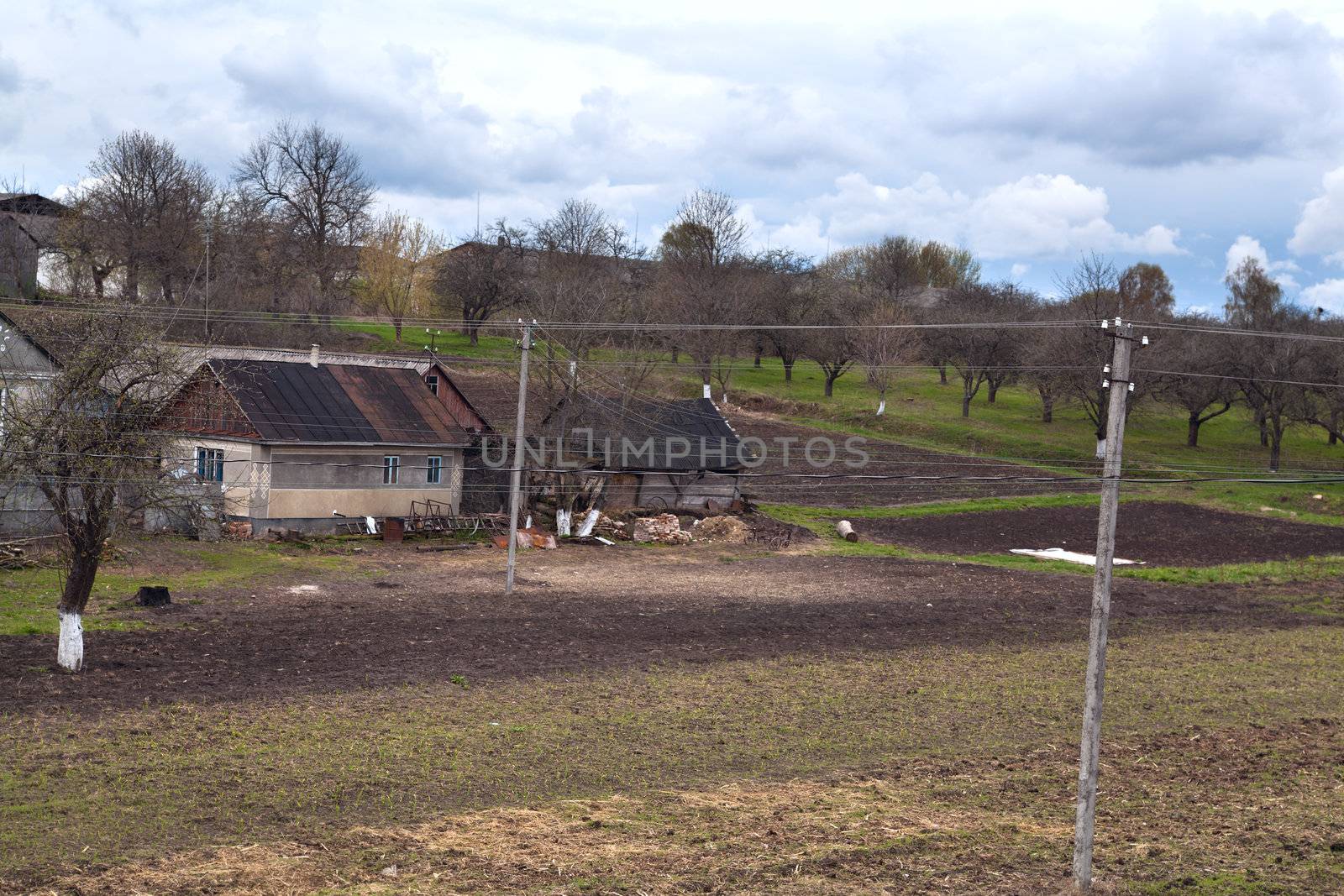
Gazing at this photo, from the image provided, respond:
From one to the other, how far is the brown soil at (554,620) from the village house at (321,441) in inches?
146

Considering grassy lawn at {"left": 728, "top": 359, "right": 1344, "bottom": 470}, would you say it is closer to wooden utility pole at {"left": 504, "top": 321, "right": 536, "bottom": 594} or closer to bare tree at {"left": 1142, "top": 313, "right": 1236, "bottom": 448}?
bare tree at {"left": 1142, "top": 313, "right": 1236, "bottom": 448}

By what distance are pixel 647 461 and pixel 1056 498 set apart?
22717mm

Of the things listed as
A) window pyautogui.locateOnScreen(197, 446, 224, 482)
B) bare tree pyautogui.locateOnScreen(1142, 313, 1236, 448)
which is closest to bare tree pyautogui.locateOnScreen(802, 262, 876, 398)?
bare tree pyautogui.locateOnScreen(1142, 313, 1236, 448)

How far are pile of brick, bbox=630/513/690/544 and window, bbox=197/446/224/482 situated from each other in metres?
14.0

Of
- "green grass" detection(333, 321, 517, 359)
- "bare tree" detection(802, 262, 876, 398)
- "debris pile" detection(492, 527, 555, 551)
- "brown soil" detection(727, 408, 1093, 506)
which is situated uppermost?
"bare tree" detection(802, 262, 876, 398)

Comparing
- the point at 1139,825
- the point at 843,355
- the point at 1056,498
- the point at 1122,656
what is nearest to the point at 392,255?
the point at 843,355

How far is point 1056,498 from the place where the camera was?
177 feet

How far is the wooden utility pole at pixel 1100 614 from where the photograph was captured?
10.9 m

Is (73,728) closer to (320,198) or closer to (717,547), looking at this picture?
(717,547)

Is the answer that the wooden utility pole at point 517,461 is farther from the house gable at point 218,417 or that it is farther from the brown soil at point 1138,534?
the brown soil at point 1138,534

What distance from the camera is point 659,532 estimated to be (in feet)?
130

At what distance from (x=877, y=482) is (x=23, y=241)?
50.7 metres

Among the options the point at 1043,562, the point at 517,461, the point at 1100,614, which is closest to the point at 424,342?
the point at 1043,562

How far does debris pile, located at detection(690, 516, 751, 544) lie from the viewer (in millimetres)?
40344
